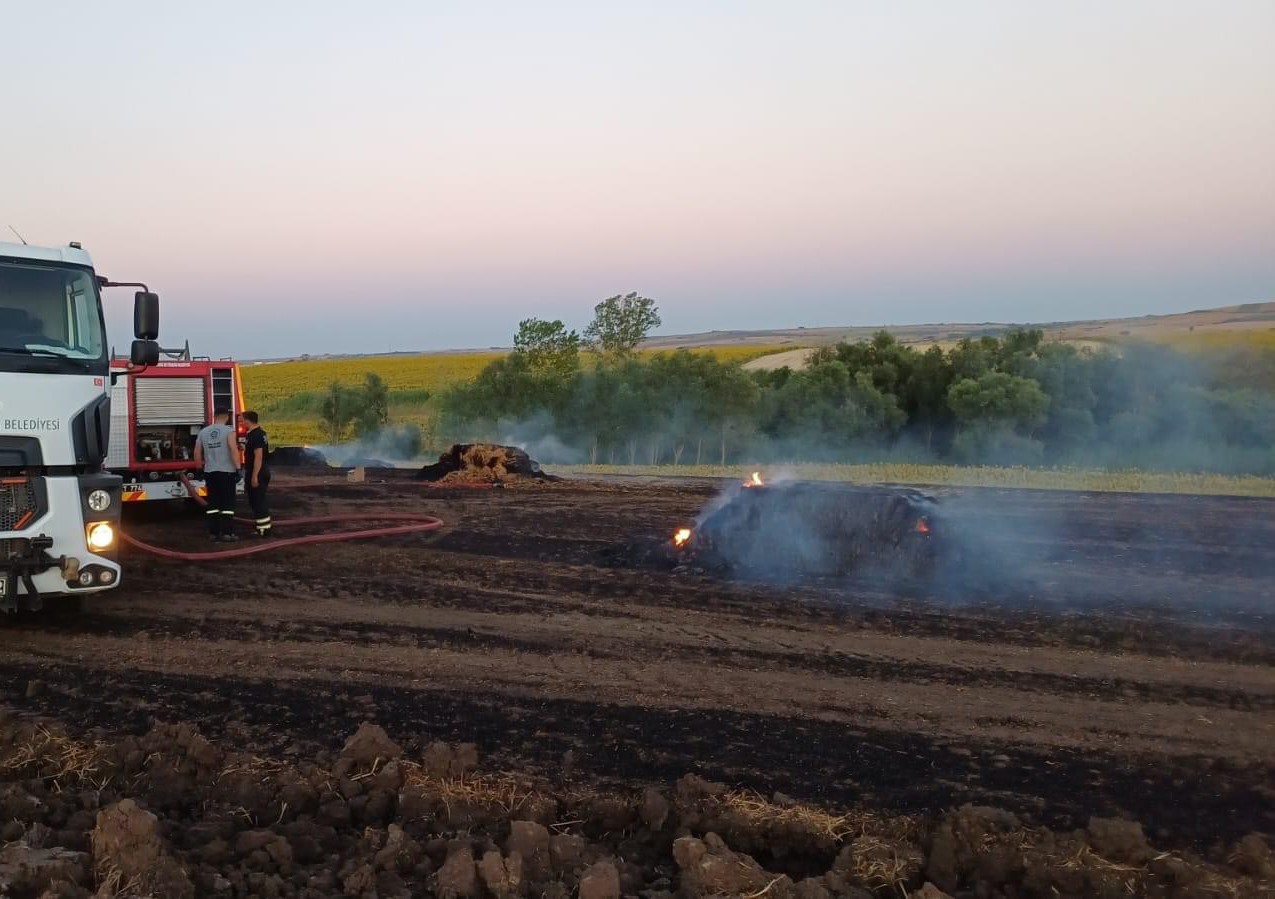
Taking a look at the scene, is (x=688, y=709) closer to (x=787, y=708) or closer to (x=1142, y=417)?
(x=787, y=708)

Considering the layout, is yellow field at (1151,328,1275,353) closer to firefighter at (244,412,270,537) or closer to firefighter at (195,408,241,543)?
firefighter at (244,412,270,537)

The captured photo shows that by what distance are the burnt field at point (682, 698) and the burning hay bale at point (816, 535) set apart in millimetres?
441

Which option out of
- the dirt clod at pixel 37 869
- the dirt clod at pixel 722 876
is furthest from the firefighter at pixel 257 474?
the dirt clod at pixel 722 876

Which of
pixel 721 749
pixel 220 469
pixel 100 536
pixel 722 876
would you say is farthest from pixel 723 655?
pixel 220 469

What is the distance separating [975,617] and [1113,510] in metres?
8.15

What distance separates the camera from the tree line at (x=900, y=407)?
2636 cm

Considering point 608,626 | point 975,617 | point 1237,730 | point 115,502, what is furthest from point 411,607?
point 1237,730

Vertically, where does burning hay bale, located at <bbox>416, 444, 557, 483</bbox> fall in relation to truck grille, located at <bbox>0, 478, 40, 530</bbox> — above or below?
below

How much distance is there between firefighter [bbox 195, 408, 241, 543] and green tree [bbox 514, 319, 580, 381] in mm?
23482

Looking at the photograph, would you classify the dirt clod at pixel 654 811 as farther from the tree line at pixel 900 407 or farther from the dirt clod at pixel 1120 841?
the tree line at pixel 900 407

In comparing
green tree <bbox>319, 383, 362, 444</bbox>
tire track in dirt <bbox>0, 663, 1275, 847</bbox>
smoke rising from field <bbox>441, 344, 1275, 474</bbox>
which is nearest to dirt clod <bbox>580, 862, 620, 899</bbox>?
tire track in dirt <bbox>0, 663, 1275, 847</bbox>

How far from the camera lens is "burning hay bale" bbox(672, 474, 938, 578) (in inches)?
443

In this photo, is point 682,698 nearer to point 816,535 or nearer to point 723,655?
point 723,655

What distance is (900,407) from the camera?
106ft
